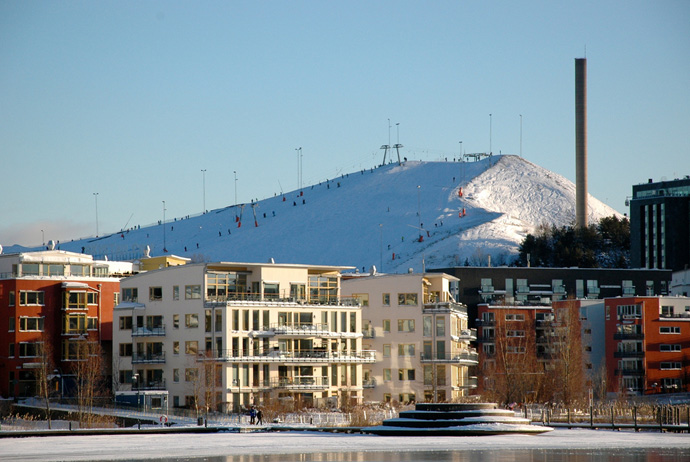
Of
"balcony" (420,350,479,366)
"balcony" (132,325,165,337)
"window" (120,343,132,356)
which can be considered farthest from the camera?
"balcony" (420,350,479,366)

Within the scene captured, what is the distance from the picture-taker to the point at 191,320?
93.2 m

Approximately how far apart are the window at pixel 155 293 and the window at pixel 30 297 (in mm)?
10193

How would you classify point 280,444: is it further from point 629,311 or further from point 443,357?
point 629,311

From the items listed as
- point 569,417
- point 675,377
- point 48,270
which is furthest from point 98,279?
point 675,377

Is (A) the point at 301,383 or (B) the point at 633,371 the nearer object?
(A) the point at 301,383

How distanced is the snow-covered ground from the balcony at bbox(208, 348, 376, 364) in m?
22.0

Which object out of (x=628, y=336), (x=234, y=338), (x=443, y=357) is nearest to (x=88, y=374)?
(x=234, y=338)

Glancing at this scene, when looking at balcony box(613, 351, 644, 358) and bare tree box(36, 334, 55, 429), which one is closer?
bare tree box(36, 334, 55, 429)

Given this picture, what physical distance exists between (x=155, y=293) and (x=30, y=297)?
36.1ft

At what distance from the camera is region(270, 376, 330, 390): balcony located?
92562mm

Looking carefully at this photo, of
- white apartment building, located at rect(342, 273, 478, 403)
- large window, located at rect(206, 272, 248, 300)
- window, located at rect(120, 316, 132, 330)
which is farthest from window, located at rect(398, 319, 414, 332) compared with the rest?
window, located at rect(120, 316, 132, 330)

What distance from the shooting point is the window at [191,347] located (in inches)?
3627

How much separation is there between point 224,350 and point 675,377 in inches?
1915

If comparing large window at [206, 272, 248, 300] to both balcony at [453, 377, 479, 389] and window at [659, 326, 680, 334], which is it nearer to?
balcony at [453, 377, 479, 389]
